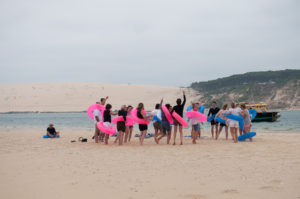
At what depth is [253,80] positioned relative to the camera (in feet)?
254

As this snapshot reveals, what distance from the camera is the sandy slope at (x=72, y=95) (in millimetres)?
78287

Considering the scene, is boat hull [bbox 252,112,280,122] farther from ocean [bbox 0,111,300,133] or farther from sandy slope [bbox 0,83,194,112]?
sandy slope [bbox 0,83,194,112]

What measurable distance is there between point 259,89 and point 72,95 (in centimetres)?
5107

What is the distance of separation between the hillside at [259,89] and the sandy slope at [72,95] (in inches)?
277

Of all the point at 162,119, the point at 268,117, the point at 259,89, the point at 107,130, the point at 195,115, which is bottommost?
the point at 268,117

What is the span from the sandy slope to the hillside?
23.1ft

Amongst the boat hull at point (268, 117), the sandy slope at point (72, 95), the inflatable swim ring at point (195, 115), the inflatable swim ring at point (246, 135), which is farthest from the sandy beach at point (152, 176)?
the sandy slope at point (72, 95)

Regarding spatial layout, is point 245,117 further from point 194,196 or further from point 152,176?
point 194,196

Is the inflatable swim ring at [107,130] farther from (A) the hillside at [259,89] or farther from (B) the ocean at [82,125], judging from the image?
(A) the hillside at [259,89]

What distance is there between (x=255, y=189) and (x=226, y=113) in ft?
24.5

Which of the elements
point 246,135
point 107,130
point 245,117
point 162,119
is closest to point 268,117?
point 246,135

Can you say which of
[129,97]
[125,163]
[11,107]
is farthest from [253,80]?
[125,163]

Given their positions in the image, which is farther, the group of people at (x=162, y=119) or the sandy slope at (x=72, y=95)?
the sandy slope at (x=72, y=95)

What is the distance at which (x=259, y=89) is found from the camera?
232ft
